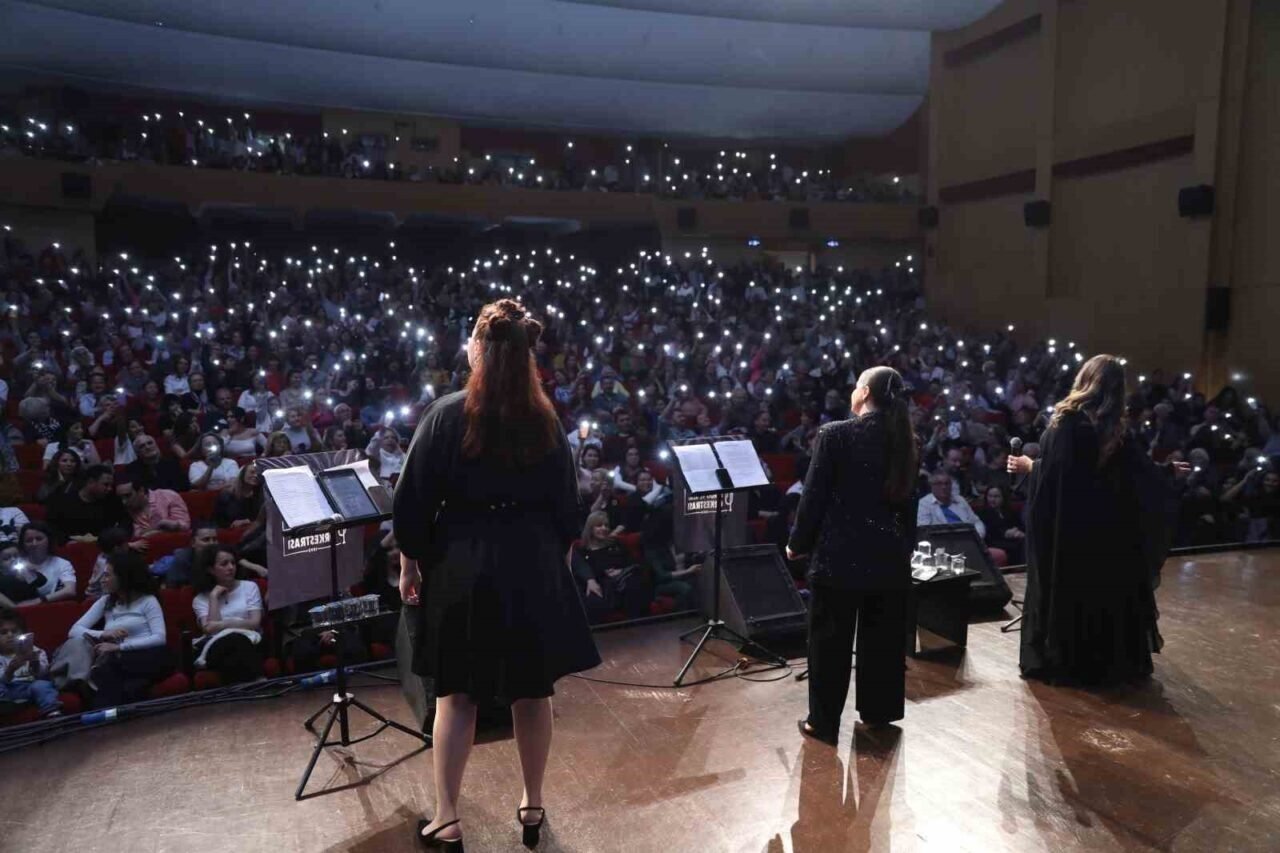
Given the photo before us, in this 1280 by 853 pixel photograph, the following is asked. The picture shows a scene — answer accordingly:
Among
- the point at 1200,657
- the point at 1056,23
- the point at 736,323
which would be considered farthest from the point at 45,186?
the point at 1056,23

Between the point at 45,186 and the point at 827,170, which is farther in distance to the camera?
the point at 827,170

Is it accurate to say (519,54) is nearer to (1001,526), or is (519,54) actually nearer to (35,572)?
(1001,526)

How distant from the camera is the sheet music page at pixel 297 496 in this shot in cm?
286

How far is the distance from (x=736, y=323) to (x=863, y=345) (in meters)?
1.86

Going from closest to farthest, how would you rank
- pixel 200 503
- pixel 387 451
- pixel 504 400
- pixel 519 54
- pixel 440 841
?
pixel 504 400
pixel 440 841
pixel 200 503
pixel 387 451
pixel 519 54

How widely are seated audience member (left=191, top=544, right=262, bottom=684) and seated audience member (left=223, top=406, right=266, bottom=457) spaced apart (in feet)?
8.46

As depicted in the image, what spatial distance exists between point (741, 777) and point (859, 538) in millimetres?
908

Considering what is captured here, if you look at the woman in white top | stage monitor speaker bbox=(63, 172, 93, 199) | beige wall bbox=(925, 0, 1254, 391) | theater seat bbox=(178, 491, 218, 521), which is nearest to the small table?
the woman in white top

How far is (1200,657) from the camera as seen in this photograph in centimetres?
394

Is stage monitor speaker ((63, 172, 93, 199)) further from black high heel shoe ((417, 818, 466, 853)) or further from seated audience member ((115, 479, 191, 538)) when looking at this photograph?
black high heel shoe ((417, 818, 466, 853))

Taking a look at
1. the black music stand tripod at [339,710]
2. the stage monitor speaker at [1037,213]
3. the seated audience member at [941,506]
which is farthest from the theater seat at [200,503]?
the stage monitor speaker at [1037,213]

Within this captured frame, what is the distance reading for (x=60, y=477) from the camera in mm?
5098

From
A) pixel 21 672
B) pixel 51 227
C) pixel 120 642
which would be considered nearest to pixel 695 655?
pixel 120 642

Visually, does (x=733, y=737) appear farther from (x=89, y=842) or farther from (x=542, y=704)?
(x=89, y=842)
